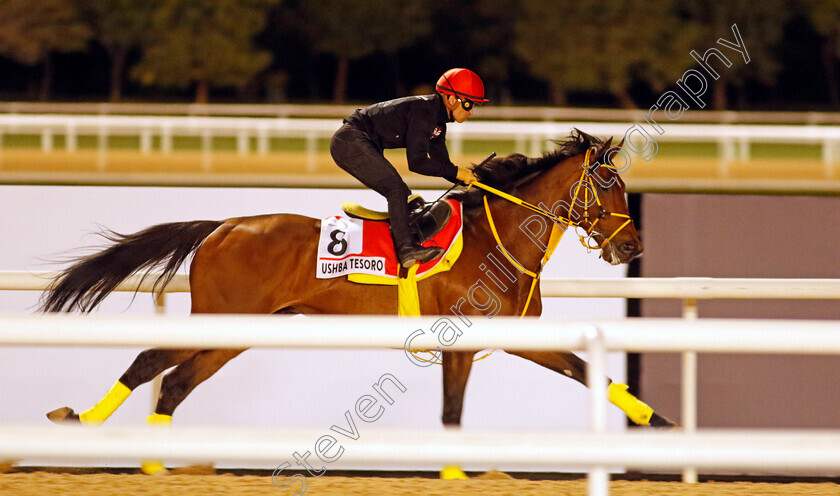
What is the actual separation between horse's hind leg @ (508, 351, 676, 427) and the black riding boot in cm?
55

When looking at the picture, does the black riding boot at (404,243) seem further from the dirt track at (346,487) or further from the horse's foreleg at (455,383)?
the dirt track at (346,487)

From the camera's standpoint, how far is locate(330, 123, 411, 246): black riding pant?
3.72 metres

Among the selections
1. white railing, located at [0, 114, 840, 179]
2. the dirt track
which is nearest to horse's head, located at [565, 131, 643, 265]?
the dirt track

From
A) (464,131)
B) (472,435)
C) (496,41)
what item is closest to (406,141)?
(472,435)

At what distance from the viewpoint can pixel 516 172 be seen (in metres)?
4.05

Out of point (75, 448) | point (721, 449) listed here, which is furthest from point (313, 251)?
point (721, 449)

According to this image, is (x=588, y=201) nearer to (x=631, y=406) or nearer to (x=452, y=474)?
(x=631, y=406)

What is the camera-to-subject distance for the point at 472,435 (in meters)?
1.90

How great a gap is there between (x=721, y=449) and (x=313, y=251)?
7.19 ft

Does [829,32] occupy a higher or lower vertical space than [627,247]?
higher

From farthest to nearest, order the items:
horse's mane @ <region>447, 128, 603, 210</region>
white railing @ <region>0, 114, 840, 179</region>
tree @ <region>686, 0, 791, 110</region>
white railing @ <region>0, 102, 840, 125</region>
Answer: tree @ <region>686, 0, 791, 110</region> → white railing @ <region>0, 102, 840, 125</region> → white railing @ <region>0, 114, 840, 179</region> → horse's mane @ <region>447, 128, 603, 210</region>

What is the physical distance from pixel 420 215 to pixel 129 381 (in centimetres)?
122

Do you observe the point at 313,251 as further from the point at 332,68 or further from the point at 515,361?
the point at 332,68

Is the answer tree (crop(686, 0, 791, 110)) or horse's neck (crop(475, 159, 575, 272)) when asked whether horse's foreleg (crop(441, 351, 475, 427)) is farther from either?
tree (crop(686, 0, 791, 110))
